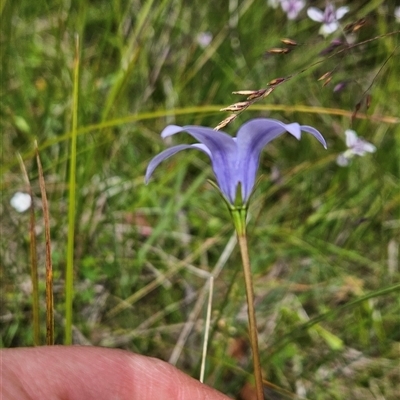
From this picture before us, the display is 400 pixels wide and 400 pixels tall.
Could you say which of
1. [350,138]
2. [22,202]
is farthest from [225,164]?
[22,202]

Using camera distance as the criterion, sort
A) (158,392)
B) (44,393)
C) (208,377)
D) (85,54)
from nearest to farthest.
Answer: (44,393)
(158,392)
(208,377)
(85,54)

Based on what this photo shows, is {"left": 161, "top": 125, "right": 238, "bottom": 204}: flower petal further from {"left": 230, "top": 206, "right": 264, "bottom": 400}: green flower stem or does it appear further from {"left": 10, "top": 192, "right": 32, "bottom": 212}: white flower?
{"left": 10, "top": 192, "right": 32, "bottom": 212}: white flower

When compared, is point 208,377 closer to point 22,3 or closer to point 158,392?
point 158,392

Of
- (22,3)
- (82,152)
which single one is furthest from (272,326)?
(22,3)

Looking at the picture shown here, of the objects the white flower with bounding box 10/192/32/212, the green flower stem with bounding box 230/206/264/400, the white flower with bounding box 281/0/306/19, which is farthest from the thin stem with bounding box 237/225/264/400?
the white flower with bounding box 281/0/306/19

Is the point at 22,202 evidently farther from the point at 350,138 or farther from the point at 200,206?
the point at 350,138

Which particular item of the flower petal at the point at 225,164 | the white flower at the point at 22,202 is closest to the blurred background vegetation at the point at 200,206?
the white flower at the point at 22,202
